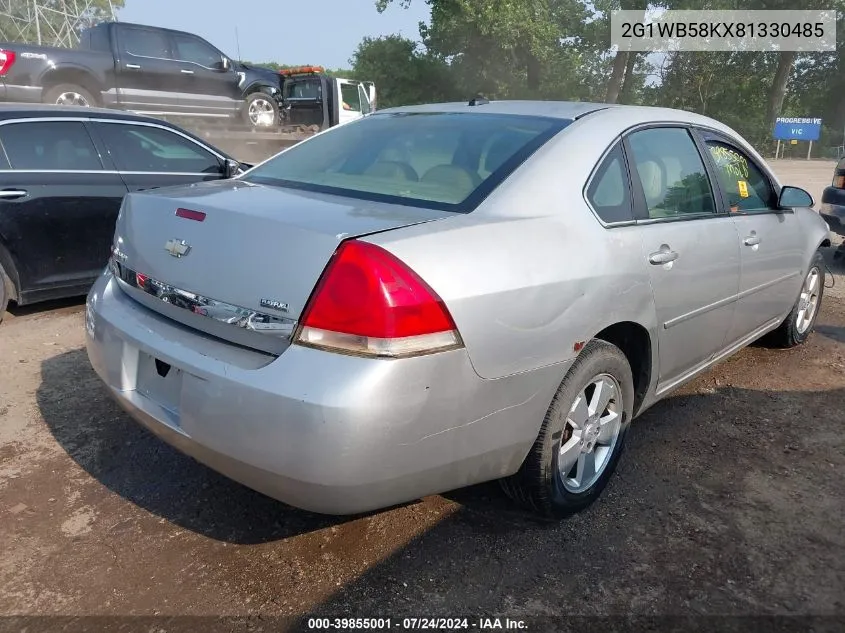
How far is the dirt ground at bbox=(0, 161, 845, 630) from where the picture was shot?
2.26 m

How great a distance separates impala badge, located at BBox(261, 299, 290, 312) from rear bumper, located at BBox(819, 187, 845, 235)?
23.8 feet

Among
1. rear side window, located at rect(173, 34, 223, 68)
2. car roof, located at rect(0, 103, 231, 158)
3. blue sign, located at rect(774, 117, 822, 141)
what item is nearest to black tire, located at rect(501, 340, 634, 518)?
car roof, located at rect(0, 103, 231, 158)

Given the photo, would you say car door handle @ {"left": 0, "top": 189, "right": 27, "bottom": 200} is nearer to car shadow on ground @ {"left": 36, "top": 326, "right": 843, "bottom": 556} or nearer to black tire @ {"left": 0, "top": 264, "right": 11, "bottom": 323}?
black tire @ {"left": 0, "top": 264, "right": 11, "bottom": 323}

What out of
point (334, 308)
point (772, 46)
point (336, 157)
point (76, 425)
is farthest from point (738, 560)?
point (772, 46)

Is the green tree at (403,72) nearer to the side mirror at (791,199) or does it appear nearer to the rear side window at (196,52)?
the rear side window at (196,52)

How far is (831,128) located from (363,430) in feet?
142

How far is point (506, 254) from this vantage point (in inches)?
87.3

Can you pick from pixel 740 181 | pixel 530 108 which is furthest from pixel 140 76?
pixel 740 181

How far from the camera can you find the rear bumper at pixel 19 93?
9184 millimetres

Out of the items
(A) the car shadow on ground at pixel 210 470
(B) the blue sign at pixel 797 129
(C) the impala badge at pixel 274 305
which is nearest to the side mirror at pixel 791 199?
(A) the car shadow on ground at pixel 210 470

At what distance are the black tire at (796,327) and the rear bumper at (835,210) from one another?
9.39ft

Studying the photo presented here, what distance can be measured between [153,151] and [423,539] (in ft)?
14.3

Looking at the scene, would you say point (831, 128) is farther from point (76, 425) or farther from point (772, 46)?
point (76, 425)

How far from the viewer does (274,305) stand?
6.66 feet
